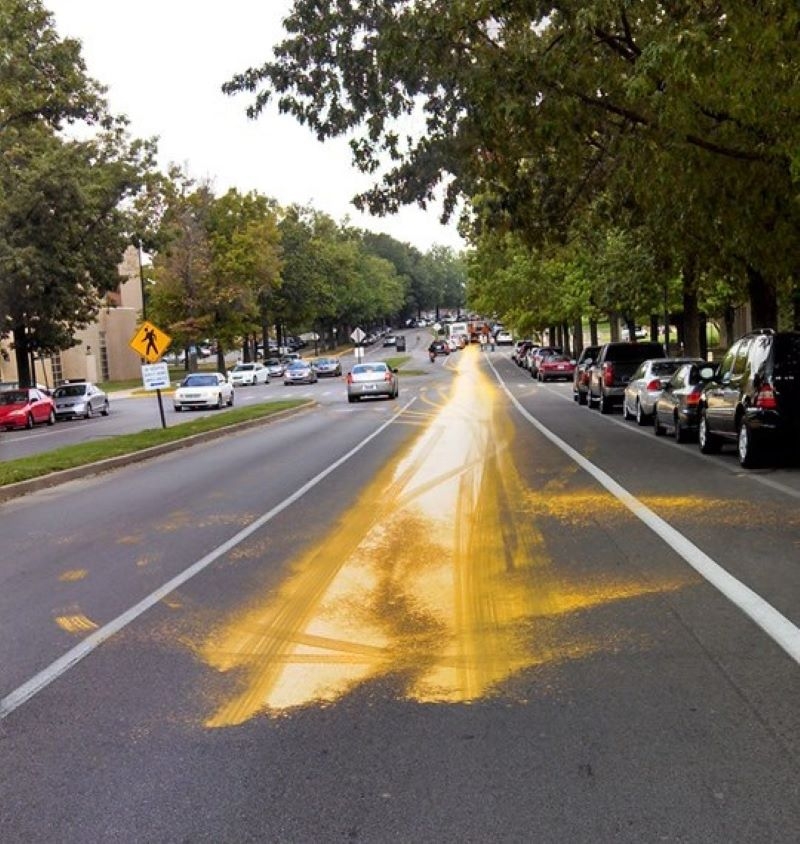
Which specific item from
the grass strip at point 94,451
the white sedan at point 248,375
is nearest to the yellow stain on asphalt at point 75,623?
the grass strip at point 94,451

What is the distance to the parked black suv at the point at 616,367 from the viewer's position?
1071 inches

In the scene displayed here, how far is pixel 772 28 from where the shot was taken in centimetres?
962

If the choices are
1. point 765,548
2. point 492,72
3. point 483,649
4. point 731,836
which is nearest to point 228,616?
point 483,649

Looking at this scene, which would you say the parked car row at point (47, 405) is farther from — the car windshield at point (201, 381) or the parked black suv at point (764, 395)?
the parked black suv at point (764, 395)

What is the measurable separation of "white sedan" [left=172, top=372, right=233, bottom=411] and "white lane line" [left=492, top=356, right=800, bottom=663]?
1122 inches

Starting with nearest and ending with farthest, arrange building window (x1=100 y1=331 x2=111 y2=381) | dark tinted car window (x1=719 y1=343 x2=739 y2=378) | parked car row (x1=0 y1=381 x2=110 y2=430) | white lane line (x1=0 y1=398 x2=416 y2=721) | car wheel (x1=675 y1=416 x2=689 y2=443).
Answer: white lane line (x1=0 y1=398 x2=416 y2=721)
dark tinted car window (x1=719 y1=343 x2=739 y2=378)
car wheel (x1=675 y1=416 x2=689 y2=443)
parked car row (x1=0 y1=381 x2=110 y2=430)
building window (x1=100 y1=331 x2=111 y2=381)

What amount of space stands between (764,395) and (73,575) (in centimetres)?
904

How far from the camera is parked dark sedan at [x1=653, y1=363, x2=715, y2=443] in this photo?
1730 cm

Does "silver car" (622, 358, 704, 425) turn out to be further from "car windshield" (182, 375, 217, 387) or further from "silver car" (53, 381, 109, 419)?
"silver car" (53, 381, 109, 419)

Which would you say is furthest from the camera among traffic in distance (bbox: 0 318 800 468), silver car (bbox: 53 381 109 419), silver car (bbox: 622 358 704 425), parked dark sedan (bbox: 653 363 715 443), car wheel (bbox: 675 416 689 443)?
silver car (bbox: 53 381 109 419)

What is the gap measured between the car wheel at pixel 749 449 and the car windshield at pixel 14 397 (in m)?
27.2

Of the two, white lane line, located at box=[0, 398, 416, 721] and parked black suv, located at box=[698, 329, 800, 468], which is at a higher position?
parked black suv, located at box=[698, 329, 800, 468]

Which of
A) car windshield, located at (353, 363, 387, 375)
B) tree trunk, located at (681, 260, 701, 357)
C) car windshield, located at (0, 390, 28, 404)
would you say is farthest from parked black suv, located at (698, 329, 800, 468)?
car windshield, located at (0, 390, 28, 404)

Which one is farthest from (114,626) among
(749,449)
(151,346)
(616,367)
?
(616,367)
